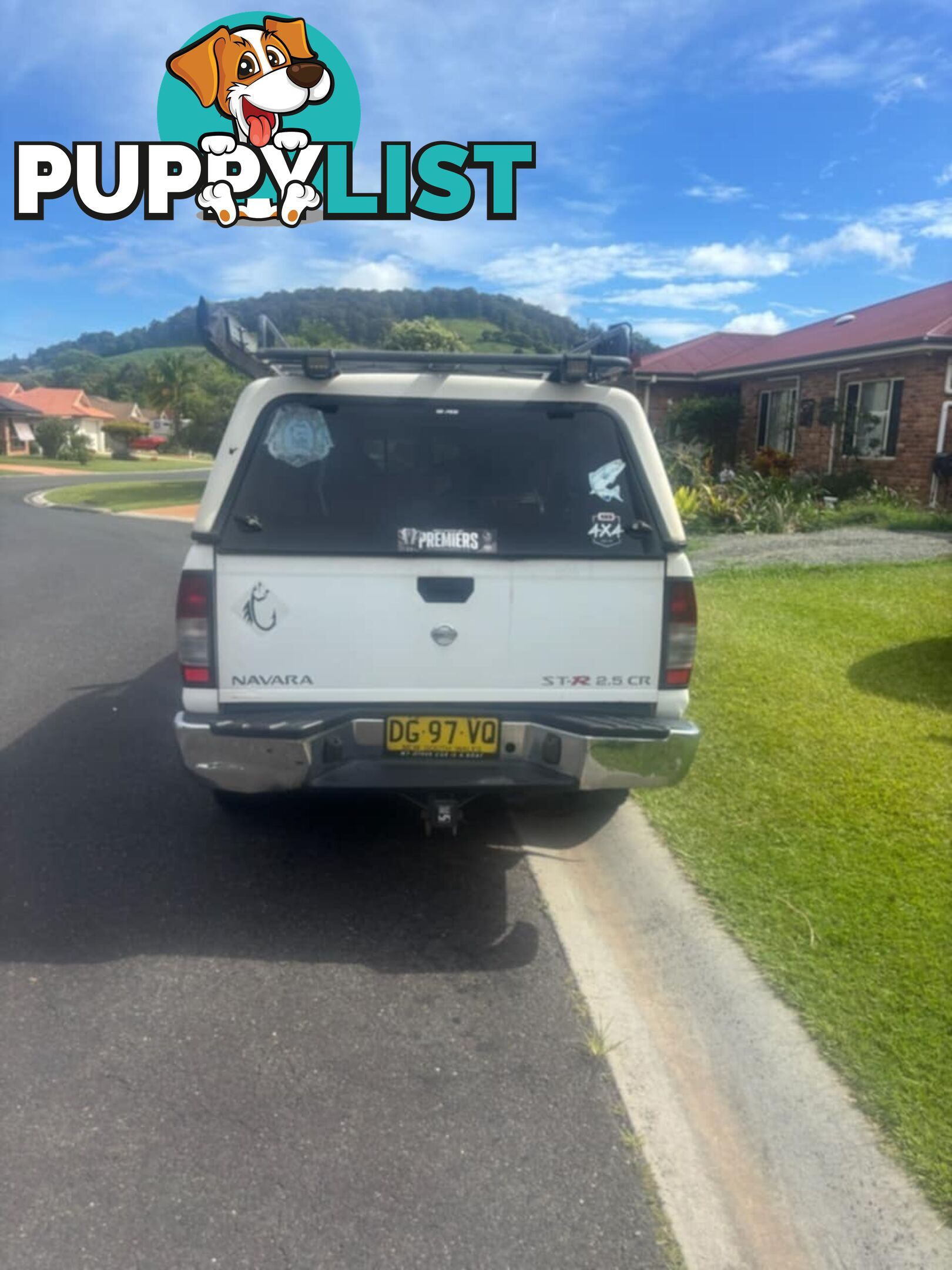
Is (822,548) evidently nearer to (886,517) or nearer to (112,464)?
(886,517)

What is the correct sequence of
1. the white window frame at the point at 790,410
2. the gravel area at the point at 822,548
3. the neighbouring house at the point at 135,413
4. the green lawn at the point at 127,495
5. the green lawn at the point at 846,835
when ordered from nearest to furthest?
1. the green lawn at the point at 846,835
2. the gravel area at the point at 822,548
3. the white window frame at the point at 790,410
4. the green lawn at the point at 127,495
5. the neighbouring house at the point at 135,413

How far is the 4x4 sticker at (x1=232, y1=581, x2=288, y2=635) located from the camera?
147 inches

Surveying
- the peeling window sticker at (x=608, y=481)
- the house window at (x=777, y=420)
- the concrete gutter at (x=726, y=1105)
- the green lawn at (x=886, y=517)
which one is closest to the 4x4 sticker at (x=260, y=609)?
the peeling window sticker at (x=608, y=481)

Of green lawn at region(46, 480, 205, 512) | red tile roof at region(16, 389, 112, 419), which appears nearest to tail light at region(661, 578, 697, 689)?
green lawn at region(46, 480, 205, 512)

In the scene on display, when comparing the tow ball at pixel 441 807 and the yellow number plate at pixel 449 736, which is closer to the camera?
the yellow number plate at pixel 449 736

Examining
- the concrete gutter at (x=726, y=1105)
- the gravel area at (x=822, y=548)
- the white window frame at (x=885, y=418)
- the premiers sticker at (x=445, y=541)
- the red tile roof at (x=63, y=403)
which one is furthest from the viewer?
the red tile roof at (x=63, y=403)

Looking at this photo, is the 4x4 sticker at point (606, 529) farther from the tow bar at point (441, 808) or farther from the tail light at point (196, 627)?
the tail light at point (196, 627)

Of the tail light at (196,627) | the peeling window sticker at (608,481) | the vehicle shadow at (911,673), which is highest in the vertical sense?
the peeling window sticker at (608,481)

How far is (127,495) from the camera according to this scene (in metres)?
32.3

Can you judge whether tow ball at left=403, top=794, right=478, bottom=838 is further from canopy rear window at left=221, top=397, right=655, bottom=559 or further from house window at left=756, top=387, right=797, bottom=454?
house window at left=756, top=387, right=797, bottom=454

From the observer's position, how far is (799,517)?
51.9 ft

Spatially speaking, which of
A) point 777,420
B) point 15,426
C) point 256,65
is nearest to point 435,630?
point 256,65

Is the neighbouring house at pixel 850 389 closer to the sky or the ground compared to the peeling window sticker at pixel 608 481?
closer to the sky

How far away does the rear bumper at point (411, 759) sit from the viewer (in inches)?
147
